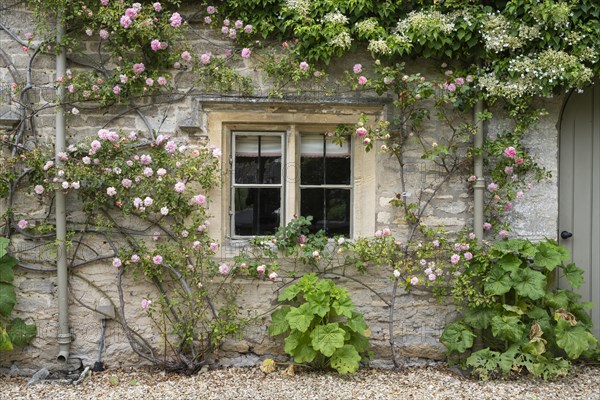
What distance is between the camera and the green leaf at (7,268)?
14.0 ft

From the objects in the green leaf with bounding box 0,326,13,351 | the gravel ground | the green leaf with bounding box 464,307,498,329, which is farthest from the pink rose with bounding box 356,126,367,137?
the green leaf with bounding box 0,326,13,351

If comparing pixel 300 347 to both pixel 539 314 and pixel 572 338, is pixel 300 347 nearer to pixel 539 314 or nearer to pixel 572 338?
pixel 539 314

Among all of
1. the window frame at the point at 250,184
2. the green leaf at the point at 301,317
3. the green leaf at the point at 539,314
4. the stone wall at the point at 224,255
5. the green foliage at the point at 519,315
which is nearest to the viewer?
the green leaf at the point at 301,317

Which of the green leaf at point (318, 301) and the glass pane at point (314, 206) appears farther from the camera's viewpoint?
the glass pane at point (314, 206)

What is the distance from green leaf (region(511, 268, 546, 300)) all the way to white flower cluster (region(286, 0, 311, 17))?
271cm

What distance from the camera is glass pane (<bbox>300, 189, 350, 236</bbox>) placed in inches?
189

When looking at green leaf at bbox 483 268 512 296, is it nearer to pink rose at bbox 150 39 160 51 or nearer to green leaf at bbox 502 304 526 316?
green leaf at bbox 502 304 526 316

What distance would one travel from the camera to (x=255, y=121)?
15.1 ft

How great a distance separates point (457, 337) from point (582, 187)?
5.96 feet

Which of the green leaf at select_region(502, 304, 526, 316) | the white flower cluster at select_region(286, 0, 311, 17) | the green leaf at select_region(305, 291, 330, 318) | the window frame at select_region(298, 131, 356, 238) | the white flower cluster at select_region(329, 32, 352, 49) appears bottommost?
the green leaf at select_region(502, 304, 526, 316)

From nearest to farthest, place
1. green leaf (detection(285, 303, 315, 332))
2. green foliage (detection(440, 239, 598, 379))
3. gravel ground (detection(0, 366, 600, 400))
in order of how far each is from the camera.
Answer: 1. gravel ground (detection(0, 366, 600, 400))
2. green leaf (detection(285, 303, 315, 332))
3. green foliage (detection(440, 239, 598, 379))

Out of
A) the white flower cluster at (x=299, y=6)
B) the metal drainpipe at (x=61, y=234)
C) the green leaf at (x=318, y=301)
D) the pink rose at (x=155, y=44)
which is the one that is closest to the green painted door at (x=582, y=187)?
the green leaf at (x=318, y=301)

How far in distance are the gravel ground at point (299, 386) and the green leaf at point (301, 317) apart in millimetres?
471

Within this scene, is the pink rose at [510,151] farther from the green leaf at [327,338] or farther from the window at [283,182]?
the green leaf at [327,338]
